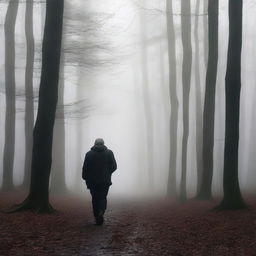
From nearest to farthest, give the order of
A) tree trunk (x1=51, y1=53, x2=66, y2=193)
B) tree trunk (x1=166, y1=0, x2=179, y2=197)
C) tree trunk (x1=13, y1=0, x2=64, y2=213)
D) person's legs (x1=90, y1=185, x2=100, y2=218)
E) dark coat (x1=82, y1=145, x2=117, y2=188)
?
person's legs (x1=90, y1=185, x2=100, y2=218), dark coat (x1=82, y1=145, x2=117, y2=188), tree trunk (x1=13, y1=0, x2=64, y2=213), tree trunk (x1=51, y1=53, x2=66, y2=193), tree trunk (x1=166, y1=0, x2=179, y2=197)

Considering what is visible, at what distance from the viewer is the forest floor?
24.8 feet

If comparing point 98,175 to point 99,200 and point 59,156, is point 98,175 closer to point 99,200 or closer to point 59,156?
point 99,200

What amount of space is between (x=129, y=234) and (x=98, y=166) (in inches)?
70.1

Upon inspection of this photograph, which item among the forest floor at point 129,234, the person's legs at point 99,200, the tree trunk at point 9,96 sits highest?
the tree trunk at point 9,96

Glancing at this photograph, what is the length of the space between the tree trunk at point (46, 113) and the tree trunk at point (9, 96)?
842 cm

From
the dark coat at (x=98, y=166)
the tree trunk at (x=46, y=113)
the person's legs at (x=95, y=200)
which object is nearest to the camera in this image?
the person's legs at (x=95, y=200)

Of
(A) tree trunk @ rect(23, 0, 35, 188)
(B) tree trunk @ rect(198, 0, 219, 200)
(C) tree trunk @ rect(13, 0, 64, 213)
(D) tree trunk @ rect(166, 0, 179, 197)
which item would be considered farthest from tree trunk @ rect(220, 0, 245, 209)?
(A) tree trunk @ rect(23, 0, 35, 188)

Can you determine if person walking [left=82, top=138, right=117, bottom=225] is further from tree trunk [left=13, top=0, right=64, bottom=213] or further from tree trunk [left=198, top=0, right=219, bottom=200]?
tree trunk [left=198, top=0, right=219, bottom=200]

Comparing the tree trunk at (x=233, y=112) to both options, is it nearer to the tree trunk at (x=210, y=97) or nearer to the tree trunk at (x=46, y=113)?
the tree trunk at (x=210, y=97)

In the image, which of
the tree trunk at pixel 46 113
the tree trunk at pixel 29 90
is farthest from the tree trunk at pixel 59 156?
the tree trunk at pixel 46 113

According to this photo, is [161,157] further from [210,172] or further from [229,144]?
[229,144]

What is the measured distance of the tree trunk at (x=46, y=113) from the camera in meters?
11.7

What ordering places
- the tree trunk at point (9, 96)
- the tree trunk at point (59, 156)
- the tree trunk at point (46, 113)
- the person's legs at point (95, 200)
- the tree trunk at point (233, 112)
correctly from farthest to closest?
the tree trunk at point (59, 156), the tree trunk at point (9, 96), the tree trunk at point (233, 112), the tree trunk at point (46, 113), the person's legs at point (95, 200)

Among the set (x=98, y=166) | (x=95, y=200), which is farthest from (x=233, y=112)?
(x=95, y=200)
